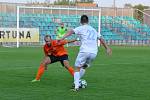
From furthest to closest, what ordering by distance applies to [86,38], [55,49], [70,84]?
1. [55,49]
2. [70,84]
3. [86,38]

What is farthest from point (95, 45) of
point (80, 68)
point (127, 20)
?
point (127, 20)

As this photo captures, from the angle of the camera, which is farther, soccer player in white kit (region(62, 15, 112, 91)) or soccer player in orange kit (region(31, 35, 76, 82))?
soccer player in orange kit (region(31, 35, 76, 82))

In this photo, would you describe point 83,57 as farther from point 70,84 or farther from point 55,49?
point 55,49

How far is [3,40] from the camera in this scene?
120 feet

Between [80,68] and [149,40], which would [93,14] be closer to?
[149,40]

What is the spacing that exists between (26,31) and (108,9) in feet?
75.5

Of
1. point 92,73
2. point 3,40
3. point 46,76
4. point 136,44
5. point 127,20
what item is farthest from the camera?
point 127,20

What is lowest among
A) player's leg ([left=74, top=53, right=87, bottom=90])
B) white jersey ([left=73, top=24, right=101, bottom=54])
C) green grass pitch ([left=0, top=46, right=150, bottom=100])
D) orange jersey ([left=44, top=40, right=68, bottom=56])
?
green grass pitch ([left=0, top=46, right=150, bottom=100])

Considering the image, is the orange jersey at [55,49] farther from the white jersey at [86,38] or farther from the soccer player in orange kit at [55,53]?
the white jersey at [86,38]

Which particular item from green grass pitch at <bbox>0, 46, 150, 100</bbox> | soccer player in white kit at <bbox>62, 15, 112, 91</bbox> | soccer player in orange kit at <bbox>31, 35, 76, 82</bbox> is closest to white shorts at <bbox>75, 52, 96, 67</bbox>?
soccer player in white kit at <bbox>62, 15, 112, 91</bbox>

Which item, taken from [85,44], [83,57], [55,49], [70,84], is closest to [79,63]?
[83,57]

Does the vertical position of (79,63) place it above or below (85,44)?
below

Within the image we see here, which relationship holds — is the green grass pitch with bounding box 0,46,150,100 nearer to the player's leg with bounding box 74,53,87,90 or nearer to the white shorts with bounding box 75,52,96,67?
the player's leg with bounding box 74,53,87,90

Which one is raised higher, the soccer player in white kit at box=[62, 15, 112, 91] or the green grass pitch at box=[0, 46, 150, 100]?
the soccer player in white kit at box=[62, 15, 112, 91]
